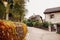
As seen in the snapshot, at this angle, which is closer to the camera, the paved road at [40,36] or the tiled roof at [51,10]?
the paved road at [40,36]

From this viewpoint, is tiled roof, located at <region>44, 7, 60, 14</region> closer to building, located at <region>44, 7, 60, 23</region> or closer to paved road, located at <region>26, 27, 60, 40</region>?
building, located at <region>44, 7, 60, 23</region>

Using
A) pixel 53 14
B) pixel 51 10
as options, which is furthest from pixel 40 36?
pixel 53 14

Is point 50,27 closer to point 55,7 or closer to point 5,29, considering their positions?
point 55,7

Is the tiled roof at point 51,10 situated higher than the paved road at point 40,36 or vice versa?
the tiled roof at point 51,10

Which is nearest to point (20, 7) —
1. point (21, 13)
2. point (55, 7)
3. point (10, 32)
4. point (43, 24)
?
point (21, 13)

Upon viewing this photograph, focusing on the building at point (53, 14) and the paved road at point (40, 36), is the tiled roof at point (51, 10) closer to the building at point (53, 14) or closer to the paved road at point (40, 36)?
the building at point (53, 14)

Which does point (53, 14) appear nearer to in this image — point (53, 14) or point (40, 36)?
point (53, 14)

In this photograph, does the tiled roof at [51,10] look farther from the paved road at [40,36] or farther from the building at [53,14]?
the paved road at [40,36]

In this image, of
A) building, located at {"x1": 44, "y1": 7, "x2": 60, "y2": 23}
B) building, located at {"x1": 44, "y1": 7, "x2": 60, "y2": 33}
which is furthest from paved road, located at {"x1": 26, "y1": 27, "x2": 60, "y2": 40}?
building, located at {"x1": 44, "y1": 7, "x2": 60, "y2": 23}

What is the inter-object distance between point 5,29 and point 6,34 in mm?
222

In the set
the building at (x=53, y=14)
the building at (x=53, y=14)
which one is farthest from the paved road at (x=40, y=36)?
the building at (x=53, y=14)

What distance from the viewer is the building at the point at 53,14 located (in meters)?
45.9

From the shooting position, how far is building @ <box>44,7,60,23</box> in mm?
45875

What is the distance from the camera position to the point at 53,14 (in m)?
46.8
